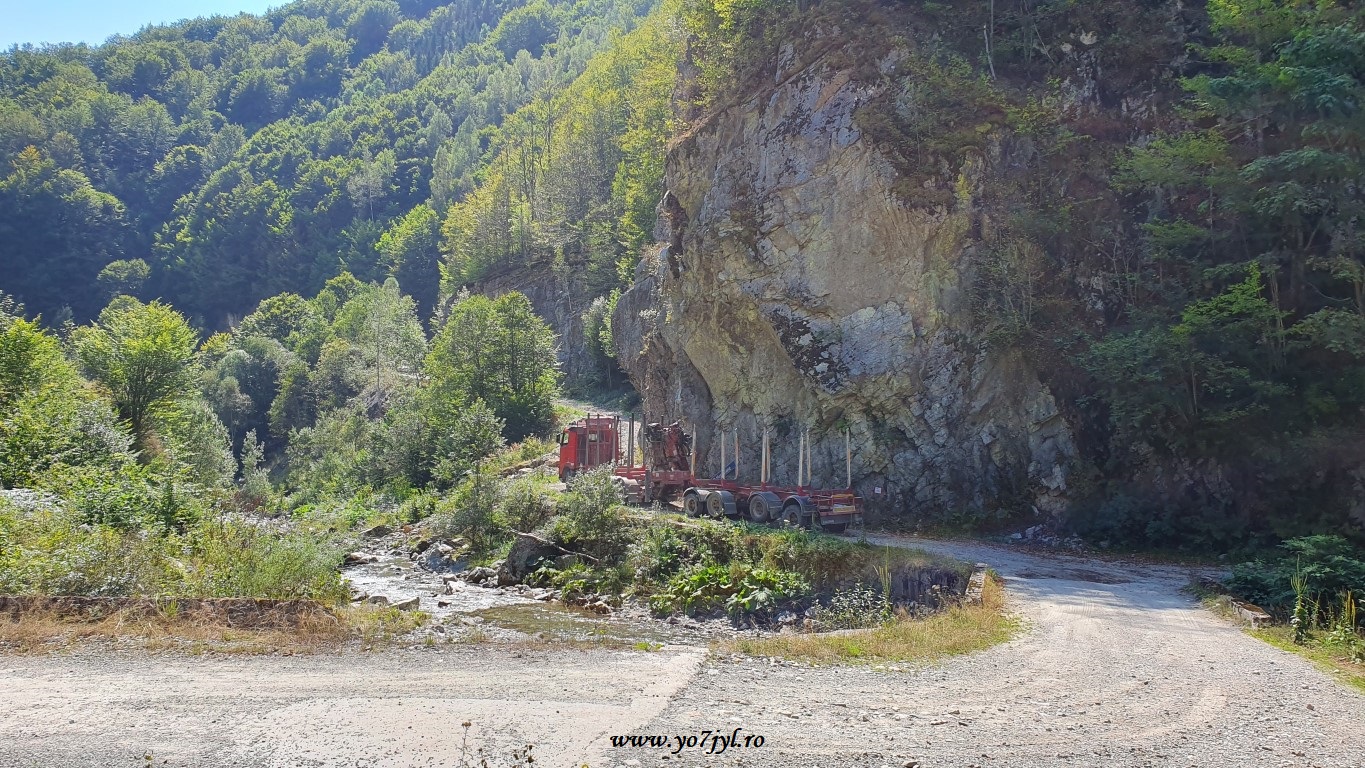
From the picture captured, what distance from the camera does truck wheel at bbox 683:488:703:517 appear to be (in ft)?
78.4

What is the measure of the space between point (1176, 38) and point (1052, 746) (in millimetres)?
25572

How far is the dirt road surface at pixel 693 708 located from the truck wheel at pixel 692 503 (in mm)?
12839

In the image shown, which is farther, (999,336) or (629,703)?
(999,336)

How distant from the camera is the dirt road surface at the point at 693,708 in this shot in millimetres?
6844

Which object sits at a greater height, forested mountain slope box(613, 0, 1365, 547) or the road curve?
forested mountain slope box(613, 0, 1365, 547)

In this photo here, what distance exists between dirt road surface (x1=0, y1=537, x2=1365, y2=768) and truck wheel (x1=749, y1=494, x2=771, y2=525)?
11.1 meters

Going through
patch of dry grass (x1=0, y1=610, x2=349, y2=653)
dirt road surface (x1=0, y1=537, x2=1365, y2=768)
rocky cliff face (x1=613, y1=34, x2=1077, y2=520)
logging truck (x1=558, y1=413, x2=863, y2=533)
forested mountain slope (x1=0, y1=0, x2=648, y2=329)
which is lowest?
patch of dry grass (x1=0, y1=610, x2=349, y2=653)

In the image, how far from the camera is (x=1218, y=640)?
35.8 ft

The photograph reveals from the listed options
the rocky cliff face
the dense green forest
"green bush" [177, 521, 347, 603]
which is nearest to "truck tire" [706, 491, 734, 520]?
the rocky cliff face

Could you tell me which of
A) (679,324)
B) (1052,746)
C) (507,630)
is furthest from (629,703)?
(679,324)

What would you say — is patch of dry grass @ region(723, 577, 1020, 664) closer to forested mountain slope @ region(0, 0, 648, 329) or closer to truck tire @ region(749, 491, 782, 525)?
truck tire @ region(749, 491, 782, 525)

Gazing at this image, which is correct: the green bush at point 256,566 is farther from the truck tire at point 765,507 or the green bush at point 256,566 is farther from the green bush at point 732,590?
the truck tire at point 765,507

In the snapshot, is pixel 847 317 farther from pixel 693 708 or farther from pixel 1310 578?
pixel 693 708

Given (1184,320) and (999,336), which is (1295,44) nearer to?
(1184,320)
